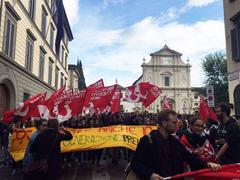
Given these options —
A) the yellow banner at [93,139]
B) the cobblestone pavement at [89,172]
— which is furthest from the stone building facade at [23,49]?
the cobblestone pavement at [89,172]

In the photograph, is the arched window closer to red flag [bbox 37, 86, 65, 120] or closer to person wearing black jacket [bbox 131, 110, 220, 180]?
red flag [bbox 37, 86, 65, 120]

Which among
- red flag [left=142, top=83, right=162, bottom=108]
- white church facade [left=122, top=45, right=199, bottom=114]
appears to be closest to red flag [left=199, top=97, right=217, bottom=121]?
red flag [left=142, top=83, right=162, bottom=108]

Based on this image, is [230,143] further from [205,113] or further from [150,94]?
[150,94]

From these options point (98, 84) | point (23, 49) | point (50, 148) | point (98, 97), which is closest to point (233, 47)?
point (98, 84)

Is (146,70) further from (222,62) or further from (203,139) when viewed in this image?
(203,139)

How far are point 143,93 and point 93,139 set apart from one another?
5359mm

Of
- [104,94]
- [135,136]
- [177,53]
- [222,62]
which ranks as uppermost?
[177,53]

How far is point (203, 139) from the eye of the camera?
16.6 ft

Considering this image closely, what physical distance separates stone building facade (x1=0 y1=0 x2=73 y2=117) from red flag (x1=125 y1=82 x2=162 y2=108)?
654 cm

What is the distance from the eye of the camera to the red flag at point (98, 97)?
11.6 meters

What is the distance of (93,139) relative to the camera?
31.5 ft

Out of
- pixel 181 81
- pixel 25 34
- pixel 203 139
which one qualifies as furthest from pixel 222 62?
pixel 203 139

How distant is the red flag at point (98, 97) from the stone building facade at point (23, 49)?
5.72 metres

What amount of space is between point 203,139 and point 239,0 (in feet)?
43.3
